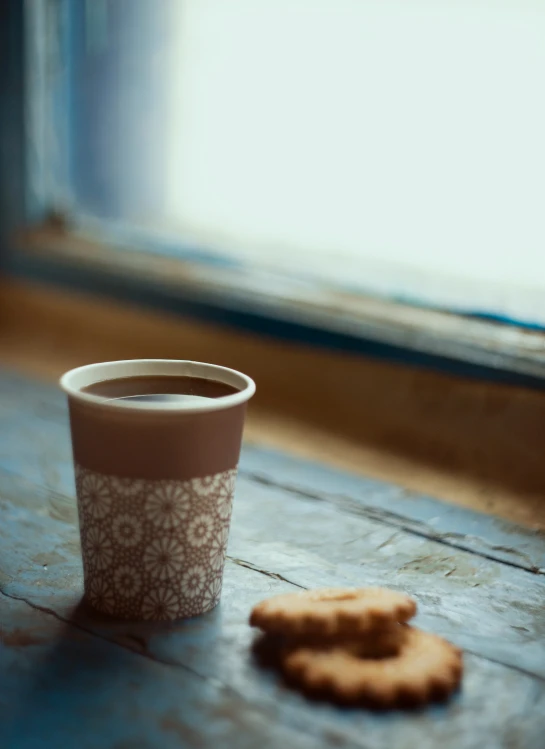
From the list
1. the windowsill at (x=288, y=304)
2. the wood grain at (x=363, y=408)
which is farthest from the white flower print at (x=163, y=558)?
the windowsill at (x=288, y=304)

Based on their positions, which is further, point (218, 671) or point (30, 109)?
point (30, 109)

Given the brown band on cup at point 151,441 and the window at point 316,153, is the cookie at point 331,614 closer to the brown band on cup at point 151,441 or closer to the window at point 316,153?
the brown band on cup at point 151,441

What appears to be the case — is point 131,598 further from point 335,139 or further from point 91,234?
point 91,234

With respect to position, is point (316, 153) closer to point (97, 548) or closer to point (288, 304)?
point (288, 304)

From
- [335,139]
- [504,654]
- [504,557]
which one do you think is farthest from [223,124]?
[504,654]

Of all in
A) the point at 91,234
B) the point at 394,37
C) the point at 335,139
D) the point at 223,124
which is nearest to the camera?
the point at 394,37

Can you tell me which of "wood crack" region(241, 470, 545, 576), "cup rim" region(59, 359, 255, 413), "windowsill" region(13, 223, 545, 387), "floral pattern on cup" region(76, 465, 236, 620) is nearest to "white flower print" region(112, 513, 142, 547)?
"floral pattern on cup" region(76, 465, 236, 620)
